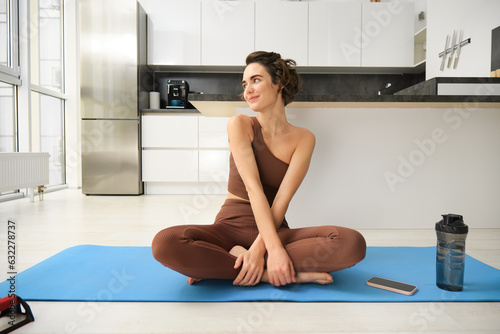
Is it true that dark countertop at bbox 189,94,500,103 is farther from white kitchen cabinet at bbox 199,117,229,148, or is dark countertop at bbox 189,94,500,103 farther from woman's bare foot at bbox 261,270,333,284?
white kitchen cabinet at bbox 199,117,229,148

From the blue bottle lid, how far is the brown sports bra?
594 millimetres

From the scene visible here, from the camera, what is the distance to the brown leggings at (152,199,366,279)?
1.12m

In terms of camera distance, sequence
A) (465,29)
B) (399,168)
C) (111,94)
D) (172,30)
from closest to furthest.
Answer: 1. (399,168)
2. (465,29)
3. (111,94)
4. (172,30)

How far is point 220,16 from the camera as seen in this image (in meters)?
4.27

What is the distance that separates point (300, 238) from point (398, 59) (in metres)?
3.76

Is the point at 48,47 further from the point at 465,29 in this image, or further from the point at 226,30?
the point at 465,29

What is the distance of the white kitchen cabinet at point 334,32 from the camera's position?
4.27 meters

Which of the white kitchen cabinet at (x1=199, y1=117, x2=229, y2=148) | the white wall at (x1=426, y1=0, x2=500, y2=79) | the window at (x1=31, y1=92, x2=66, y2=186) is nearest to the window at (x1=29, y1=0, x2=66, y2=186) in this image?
the window at (x1=31, y1=92, x2=66, y2=186)

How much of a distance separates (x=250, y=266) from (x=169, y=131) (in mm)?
3161

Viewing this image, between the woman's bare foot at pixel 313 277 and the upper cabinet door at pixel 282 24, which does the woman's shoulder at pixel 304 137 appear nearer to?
the woman's bare foot at pixel 313 277

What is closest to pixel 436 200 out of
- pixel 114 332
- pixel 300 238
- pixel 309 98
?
pixel 309 98

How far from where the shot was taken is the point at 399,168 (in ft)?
7.43

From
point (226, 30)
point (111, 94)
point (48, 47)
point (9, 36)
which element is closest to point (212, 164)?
point (111, 94)

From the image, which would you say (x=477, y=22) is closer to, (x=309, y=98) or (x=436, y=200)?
(x=436, y=200)
